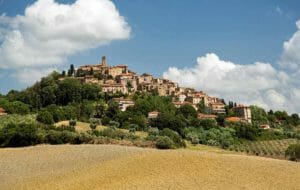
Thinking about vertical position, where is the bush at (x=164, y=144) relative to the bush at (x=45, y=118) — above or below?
below

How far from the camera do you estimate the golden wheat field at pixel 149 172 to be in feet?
116

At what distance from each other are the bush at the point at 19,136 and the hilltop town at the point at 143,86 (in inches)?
2744

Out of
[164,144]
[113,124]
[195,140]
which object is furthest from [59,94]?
[164,144]

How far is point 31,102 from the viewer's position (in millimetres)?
131000

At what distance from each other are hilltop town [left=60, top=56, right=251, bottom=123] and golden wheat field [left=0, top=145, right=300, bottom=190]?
93.2 meters

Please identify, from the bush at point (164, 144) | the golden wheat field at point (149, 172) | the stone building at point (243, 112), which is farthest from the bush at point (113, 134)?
the stone building at point (243, 112)

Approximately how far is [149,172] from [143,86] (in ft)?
430

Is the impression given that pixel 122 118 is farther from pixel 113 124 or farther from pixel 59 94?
pixel 59 94

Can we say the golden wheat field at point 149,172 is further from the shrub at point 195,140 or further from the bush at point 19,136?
the shrub at point 195,140

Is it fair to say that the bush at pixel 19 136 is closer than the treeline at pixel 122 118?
Yes

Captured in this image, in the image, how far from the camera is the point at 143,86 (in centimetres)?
16988

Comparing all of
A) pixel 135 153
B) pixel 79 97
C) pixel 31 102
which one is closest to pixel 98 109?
pixel 79 97

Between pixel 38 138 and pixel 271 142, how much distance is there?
5625cm

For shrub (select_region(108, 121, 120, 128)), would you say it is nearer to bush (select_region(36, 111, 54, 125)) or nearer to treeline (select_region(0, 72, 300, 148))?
treeline (select_region(0, 72, 300, 148))
